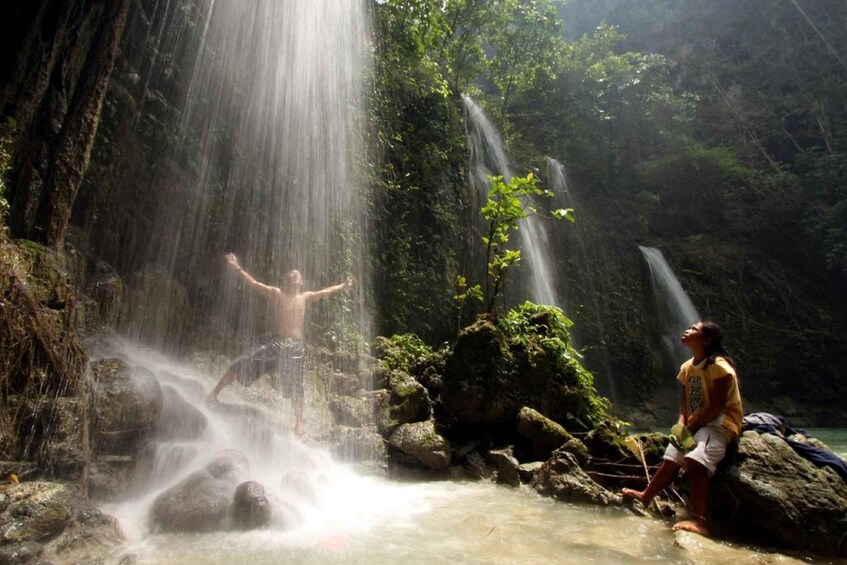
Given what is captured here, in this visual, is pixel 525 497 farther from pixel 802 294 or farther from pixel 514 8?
pixel 802 294

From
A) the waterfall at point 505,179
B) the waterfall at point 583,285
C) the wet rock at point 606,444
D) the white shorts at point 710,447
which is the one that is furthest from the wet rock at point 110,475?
the waterfall at point 583,285

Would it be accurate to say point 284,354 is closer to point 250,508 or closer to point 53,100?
point 250,508

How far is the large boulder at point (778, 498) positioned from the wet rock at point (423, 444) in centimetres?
278

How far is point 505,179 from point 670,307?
24.6ft

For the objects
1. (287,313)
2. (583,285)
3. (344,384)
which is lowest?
(344,384)

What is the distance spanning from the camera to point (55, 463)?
11.6 ft

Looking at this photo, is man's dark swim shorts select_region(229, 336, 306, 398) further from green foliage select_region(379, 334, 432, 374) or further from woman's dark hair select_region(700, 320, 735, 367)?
woman's dark hair select_region(700, 320, 735, 367)

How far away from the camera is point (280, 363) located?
605 cm

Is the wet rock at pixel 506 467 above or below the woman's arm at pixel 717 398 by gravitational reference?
below

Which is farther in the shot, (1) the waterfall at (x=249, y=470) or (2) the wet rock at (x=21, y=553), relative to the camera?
(1) the waterfall at (x=249, y=470)

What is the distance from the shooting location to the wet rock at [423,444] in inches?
217

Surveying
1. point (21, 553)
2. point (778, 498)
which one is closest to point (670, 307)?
point (778, 498)

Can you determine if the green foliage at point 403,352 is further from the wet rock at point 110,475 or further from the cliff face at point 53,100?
the cliff face at point 53,100

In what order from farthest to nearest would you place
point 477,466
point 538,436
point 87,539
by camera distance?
point 538,436
point 477,466
point 87,539
